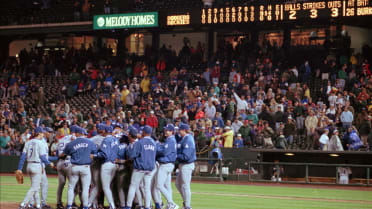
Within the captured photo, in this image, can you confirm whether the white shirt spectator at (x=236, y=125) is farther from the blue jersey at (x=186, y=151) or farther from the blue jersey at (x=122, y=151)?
the blue jersey at (x=122, y=151)

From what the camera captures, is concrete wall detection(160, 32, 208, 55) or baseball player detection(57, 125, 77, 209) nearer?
baseball player detection(57, 125, 77, 209)

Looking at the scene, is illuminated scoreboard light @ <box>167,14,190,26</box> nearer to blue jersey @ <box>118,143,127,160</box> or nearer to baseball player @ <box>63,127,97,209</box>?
blue jersey @ <box>118,143,127,160</box>

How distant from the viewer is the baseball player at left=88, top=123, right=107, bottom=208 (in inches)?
615

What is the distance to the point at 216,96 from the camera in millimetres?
29328

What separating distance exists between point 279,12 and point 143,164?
1482cm

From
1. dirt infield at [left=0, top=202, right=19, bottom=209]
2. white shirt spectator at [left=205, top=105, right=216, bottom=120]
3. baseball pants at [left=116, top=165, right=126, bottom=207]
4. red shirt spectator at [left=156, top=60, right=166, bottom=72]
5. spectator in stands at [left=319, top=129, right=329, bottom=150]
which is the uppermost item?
red shirt spectator at [left=156, top=60, right=166, bottom=72]

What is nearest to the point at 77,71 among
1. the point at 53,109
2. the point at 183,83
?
the point at 53,109

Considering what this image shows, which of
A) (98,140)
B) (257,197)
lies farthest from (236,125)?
(98,140)

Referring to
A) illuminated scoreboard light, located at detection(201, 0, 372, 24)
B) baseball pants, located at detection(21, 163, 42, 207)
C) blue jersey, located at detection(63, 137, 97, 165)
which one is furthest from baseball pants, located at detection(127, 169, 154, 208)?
illuminated scoreboard light, located at detection(201, 0, 372, 24)

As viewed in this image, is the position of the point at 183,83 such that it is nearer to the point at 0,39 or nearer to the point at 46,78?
the point at 46,78

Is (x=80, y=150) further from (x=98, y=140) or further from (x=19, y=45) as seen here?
(x=19, y=45)

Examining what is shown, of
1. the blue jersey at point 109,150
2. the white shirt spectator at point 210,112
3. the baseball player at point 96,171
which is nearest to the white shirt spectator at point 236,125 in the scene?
the white shirt spectator at point 210,112

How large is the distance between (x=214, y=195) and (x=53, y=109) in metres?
15.2

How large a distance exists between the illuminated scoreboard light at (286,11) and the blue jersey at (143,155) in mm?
14067
